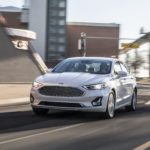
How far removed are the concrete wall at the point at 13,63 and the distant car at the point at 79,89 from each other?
893 inches

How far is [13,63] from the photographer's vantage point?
1539 inches

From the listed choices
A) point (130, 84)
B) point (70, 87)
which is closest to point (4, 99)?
point (130, 84)

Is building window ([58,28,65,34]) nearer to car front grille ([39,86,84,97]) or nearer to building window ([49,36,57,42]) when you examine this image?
building window ([49,36,57,42])

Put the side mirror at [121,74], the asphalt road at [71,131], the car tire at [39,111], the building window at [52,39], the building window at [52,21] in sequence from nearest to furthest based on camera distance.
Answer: the asphalt road at [71,131]
the car tire at [39,111]
the side mirror at [121,74]
the building window at [52,39]
the building window at [52,21]

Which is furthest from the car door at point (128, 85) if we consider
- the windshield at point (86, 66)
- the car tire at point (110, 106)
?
the car tire at point (110, 106)

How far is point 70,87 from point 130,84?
3443 millimetres

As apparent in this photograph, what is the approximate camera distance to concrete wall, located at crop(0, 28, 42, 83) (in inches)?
1522

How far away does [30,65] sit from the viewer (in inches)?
1583

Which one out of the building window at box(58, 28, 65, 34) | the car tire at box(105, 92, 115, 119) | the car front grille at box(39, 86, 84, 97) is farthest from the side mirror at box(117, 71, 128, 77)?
the building window at box(58, 28, 65, 34)

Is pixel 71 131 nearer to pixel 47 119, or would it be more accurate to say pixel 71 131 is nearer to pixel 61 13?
pixel 47 119

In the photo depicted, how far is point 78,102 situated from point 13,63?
81.4ft

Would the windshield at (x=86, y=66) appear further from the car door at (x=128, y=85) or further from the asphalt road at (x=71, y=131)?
the asphalt road at (x=71, y=131)

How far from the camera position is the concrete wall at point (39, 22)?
89.4 metres

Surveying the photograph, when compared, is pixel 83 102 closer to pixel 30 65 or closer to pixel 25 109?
pixel 25 109
